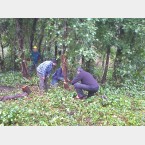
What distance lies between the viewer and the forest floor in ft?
24.8

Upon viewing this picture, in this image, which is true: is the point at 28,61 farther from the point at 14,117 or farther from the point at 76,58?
the point at 14,117

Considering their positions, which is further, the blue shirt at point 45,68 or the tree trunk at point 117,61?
the tree trunk at point 117,61

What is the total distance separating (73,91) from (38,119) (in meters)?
3.67

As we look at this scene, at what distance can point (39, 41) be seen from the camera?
1783 centimetres

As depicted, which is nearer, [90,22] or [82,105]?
[82,105]

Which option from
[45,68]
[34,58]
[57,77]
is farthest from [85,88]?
[34,58]

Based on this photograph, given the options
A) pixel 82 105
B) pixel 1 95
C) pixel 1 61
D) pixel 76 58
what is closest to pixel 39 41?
pixel 1 61

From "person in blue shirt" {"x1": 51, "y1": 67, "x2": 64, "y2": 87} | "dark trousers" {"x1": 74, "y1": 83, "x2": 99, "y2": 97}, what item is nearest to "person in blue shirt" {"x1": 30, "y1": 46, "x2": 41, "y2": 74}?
"person in blue shirt" {"x1": 51, "y1": 67, "x2": 64, "y2": 87}

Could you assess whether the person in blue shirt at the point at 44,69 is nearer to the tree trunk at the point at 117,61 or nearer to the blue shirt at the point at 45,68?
the blue shirt at the point at 45,68

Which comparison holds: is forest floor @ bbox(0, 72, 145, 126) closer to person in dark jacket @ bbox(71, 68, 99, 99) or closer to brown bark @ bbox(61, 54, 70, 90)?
brown bark @ bbox(61, 54, 70, 90)

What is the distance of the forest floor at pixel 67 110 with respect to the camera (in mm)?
7555

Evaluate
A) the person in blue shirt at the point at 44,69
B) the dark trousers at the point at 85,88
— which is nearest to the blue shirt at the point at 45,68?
the person in blue shirt at the point at 44,69

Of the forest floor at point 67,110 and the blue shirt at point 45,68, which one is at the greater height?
the blue shirt at point 45,68

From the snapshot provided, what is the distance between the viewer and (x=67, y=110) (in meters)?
8.73
